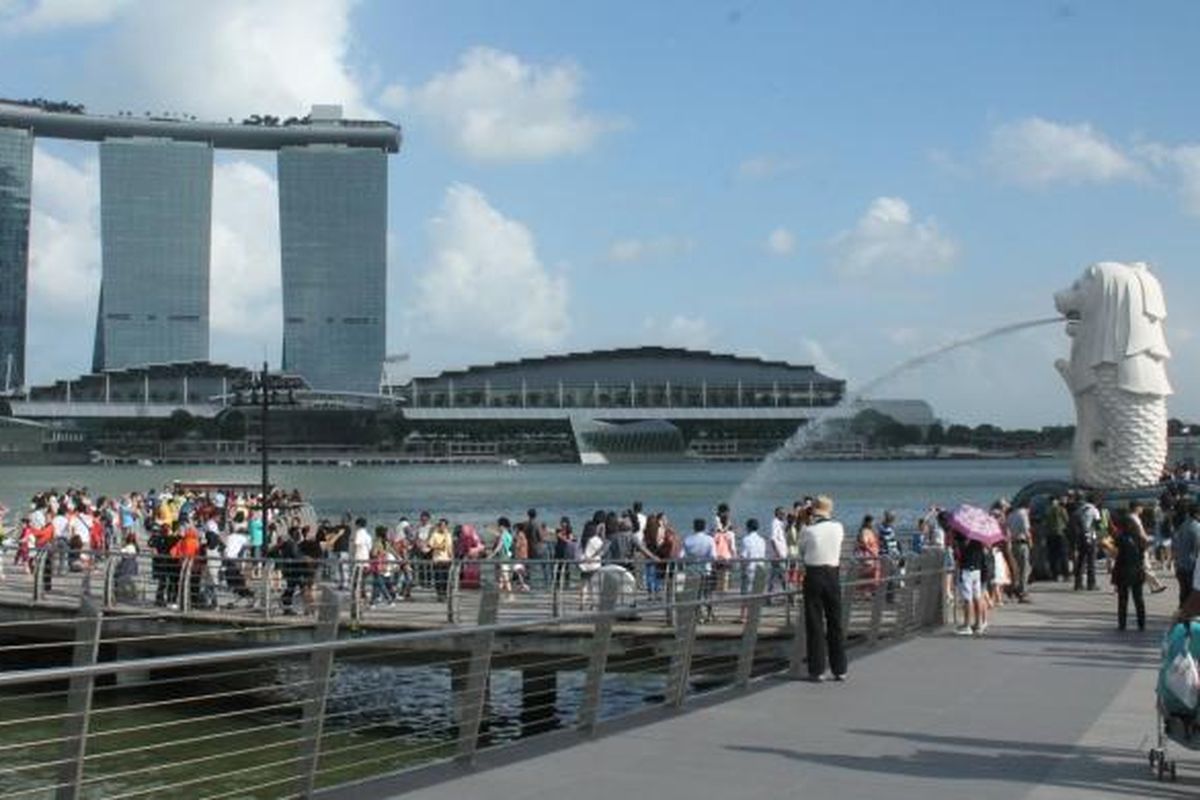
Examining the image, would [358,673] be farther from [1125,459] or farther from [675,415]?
[675,415]

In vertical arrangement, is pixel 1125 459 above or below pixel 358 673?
above

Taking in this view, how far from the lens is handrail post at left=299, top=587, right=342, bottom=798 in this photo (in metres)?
7.99

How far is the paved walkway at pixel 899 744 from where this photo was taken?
329 inches

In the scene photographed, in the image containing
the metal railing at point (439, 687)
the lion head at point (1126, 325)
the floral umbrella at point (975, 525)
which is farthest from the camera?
the lion head at point (1126, 325)

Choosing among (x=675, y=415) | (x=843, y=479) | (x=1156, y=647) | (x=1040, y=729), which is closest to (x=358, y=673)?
(x=1156, y=647)

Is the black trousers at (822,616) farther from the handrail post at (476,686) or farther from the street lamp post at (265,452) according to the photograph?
the street lamp post at (265,452)

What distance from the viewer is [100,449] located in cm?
18850

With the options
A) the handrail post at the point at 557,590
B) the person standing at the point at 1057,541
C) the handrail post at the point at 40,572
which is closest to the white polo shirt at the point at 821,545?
the handrail post at the point at 557,590

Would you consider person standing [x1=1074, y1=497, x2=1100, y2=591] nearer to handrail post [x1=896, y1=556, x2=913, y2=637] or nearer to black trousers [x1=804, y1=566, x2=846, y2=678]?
handrail post [x1=896, y1=556, x2=913, y2=637]

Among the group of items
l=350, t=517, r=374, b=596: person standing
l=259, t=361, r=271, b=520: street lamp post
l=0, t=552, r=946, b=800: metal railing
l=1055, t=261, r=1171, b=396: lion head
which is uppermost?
l=1055, t=261, r=1171, b=396: lion head

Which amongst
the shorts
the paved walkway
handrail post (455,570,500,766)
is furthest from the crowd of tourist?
handrail post (455,570,500,766)

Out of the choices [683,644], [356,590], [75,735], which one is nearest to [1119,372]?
[356,590]

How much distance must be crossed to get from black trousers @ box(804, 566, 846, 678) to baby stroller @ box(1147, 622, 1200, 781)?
15.0ft

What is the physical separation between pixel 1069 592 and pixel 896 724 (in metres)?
14.3
